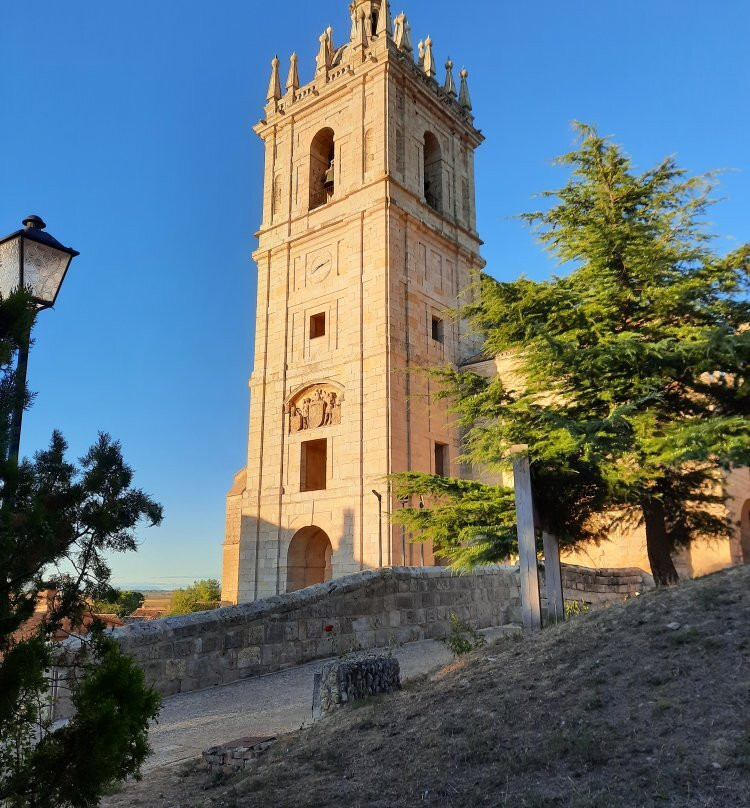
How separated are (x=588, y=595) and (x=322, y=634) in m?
7.94

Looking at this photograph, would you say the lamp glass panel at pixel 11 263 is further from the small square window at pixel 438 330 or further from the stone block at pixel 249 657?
the small square window at pixel 438 330

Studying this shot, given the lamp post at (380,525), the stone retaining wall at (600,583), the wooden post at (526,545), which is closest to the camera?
the wooden post at (526,545)

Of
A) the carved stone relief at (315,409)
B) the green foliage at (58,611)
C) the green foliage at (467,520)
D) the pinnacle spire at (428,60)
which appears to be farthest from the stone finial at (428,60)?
the green foliage at (58,611)

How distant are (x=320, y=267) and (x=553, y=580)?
18.0 m

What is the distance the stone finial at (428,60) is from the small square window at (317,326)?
11217 mm

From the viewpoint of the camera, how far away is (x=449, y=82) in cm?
2916

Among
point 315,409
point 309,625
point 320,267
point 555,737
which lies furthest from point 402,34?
point 555,737

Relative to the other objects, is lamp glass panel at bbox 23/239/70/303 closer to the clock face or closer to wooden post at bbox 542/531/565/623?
wooden post at bbox 542/531/565/623

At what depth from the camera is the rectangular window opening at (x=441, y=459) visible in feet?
77.4

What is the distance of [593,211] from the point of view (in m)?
10.2

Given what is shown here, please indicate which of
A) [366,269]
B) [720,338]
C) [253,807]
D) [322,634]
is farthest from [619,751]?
[366,269]

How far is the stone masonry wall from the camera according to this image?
26.5 feet

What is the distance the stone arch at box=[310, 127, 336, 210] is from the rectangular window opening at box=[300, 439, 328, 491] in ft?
29.8

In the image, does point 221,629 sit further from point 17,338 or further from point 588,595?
point 588,595
